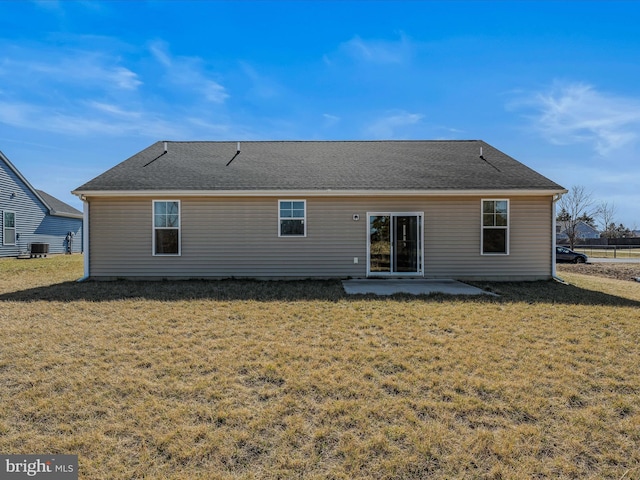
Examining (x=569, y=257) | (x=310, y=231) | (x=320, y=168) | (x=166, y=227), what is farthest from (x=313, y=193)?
(x=569, y=257)

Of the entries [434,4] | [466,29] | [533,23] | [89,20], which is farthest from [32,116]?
[533,23]

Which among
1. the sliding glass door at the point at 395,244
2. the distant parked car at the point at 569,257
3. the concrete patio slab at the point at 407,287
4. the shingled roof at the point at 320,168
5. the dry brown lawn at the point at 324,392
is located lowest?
the dry brown lawn at the point at 324,392

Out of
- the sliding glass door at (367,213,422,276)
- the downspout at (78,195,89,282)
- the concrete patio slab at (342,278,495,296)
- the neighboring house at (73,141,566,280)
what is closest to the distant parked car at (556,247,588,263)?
the neighboring house at (73,141,566,280)

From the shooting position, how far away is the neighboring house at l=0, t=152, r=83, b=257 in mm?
17328

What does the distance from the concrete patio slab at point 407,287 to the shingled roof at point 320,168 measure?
2.69m

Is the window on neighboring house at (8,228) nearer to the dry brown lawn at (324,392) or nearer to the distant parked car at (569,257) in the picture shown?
the dry brown lawn at (324,392)

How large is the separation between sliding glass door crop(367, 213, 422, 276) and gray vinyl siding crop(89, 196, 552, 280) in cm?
23

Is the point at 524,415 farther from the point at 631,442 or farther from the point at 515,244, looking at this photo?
the point at 515,244

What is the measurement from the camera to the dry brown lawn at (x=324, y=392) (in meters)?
2.38

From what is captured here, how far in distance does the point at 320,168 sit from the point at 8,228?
18.3 m

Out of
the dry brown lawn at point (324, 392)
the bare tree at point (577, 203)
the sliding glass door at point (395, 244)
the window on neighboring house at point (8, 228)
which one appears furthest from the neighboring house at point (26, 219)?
the bare tree at point (577, 203)

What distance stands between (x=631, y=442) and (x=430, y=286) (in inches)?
242

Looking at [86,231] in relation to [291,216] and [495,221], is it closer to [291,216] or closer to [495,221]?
[291,216]

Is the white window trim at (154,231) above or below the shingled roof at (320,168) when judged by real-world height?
below
